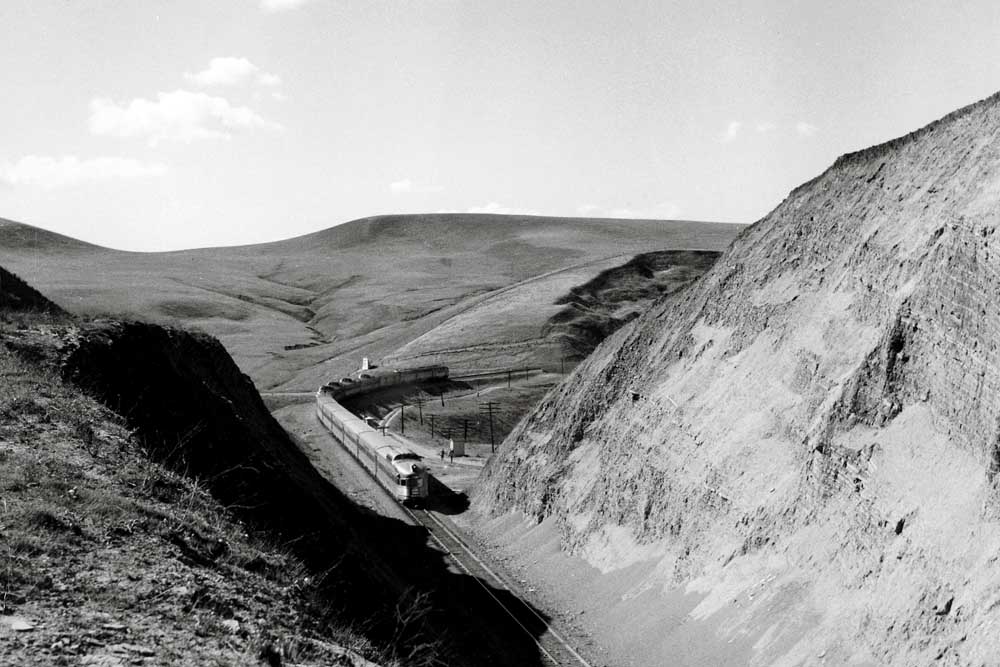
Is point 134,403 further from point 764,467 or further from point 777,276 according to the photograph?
point 777,276

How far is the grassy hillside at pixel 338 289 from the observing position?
96.9m

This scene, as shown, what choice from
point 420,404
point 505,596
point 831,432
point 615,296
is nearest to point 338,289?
point 615,296

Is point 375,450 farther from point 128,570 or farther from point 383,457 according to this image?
point 128,570

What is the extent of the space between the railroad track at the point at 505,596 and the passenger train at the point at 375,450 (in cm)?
128

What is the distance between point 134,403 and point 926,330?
1760cm

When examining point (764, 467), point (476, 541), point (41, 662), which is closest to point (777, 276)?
point (764, 467)

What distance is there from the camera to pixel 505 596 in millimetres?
28750

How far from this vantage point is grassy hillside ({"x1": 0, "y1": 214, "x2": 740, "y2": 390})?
96875mm

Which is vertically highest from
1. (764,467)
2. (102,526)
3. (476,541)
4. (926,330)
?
(926,330)

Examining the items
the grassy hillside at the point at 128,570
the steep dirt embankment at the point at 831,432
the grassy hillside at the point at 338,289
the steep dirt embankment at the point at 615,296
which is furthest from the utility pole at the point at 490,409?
the grassy hillside at the point at 128,570

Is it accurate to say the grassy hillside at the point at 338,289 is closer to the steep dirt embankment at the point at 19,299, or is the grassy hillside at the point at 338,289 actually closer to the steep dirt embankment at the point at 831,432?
the steep dirt embankment at the point at 19,299

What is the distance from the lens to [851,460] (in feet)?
72.7

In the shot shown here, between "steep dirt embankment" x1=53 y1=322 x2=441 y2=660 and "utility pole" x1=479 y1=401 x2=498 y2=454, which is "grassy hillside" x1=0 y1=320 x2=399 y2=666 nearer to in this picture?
"steep dirt embankment" x1=53 y1=322 x2=441 y2=660

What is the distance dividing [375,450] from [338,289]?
118 metres
